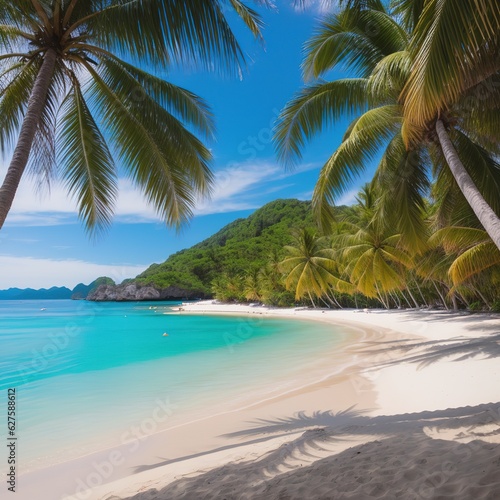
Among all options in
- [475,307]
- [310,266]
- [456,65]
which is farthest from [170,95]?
[310,266]

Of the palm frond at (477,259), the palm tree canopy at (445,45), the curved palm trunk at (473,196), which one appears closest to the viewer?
the palm tree canopy at (445,45)

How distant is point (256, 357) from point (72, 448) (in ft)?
25.0

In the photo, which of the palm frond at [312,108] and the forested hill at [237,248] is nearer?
the palm frond at [312,108]

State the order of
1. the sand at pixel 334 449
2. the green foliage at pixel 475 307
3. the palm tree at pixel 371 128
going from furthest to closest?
1. the green foliage at pixel 475 307
2. the palm tree at pixel 371 128
3. the sand at pixel 334 449

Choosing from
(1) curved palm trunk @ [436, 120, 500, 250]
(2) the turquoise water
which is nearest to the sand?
(2) the turquoise water

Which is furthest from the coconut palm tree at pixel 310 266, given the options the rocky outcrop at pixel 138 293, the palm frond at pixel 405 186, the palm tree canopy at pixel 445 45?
the rocky outcrop at pixel 138 293

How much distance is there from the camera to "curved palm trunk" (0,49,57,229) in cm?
332

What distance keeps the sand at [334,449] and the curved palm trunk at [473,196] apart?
2.10 meters

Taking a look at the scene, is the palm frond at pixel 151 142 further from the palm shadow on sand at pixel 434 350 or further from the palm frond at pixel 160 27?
the palm shadow on sand at pixel 434 350

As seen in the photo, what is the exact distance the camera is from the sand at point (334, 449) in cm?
249

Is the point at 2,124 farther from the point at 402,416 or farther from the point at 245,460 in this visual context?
the point at 402,416

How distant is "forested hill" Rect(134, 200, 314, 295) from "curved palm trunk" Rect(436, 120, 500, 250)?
54.8 meters

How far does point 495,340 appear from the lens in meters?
9.29

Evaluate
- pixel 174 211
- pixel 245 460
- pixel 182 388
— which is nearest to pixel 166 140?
pixel 174 211
